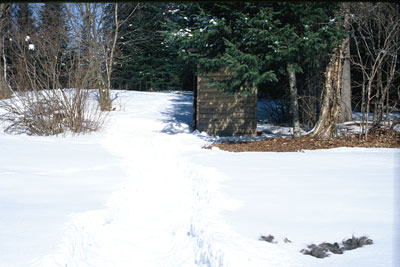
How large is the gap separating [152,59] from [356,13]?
756 inches

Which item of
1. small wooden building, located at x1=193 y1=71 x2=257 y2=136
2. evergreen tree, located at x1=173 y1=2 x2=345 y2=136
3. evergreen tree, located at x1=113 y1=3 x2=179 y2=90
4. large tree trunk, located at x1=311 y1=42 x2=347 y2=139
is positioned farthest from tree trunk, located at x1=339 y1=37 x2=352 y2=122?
evergreen tree, located at x1=113 y1=3 x2=179 y2=90

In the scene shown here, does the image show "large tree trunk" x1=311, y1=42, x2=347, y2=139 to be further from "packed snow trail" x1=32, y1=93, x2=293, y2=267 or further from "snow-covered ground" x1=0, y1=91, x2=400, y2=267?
"packed snow trail" x1=32, y1=93, x2=293, y2=267

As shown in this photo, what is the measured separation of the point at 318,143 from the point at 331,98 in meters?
1.57

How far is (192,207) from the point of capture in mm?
4453

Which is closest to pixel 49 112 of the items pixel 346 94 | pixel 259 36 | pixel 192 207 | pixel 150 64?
pixel 259 36

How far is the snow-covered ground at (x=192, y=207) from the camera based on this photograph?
9.73ft

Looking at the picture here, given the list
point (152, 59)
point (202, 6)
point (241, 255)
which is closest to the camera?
point (241, 255)

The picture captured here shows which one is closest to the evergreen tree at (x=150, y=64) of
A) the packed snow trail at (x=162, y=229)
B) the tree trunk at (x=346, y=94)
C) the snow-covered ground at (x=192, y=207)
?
the tree trunk at (x=346, y=94)

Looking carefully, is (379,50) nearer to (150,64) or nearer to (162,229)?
(162,229)

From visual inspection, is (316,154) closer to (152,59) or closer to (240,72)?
(240,72)

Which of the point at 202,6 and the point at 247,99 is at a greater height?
the point at 202,6

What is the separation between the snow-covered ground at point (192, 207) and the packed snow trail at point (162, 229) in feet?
0.04

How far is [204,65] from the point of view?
10.5m

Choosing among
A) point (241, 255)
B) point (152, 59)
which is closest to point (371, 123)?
point (241, 255)
